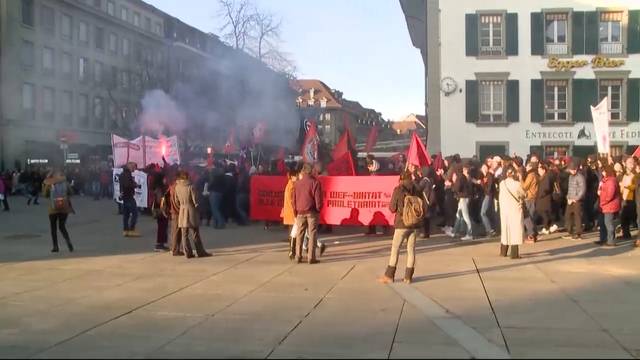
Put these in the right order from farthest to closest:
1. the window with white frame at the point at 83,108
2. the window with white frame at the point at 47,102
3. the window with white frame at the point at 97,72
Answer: the window with white frame at the point at 83,108
the window with white frame at the point at 97,72
the window with white frame at the point at 47,102

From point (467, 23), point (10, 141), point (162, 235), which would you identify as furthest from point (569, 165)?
point (10, 141)

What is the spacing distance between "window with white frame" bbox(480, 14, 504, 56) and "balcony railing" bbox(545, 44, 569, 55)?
209cm

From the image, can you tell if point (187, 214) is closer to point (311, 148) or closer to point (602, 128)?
point (311, 148)

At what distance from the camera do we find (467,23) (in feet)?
97.1

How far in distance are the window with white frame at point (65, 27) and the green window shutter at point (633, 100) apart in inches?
1101

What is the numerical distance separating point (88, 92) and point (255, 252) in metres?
31.3

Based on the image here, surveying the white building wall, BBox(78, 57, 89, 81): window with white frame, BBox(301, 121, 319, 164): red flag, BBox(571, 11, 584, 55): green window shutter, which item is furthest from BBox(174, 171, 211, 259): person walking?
BBox(78, 57, 89, 81): window with white frame

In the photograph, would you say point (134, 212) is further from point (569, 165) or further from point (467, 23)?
point (467, 23)

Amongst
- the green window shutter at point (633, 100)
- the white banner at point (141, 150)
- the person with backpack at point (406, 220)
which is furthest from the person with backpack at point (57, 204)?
the green window shutter at point (633, 100)

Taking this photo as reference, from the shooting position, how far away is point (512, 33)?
2941cm

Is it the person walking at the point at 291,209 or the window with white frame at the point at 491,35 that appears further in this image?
the window with white frame at the point at 491,35

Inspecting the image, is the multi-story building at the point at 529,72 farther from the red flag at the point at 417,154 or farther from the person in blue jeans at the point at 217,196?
the red flag at the point at 417,154

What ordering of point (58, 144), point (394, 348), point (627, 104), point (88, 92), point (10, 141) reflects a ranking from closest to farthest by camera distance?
1. point (394, 348)
2. point (627, 104)
3. point (10, 141)
4. point (58, 144)
5. point (88, 92)

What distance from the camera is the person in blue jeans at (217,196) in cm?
1645
